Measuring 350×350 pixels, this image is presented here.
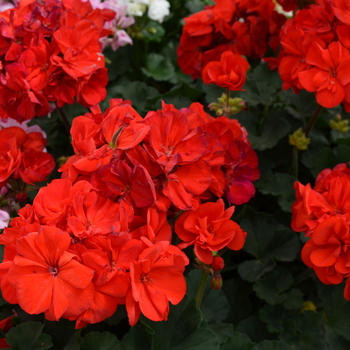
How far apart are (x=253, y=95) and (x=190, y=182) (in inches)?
30.2

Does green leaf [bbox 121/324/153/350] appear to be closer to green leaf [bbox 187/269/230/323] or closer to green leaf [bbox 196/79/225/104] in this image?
green leaf [bbox 187/269/230/323]

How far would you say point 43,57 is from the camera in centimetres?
112

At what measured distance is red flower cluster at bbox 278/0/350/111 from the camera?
1.12 meters

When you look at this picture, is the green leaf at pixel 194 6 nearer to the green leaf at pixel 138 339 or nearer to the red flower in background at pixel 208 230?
the red flower in background at pixel 208 230

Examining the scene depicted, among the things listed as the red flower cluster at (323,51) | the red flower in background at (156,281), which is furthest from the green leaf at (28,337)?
the red flower cluster at (323,51)

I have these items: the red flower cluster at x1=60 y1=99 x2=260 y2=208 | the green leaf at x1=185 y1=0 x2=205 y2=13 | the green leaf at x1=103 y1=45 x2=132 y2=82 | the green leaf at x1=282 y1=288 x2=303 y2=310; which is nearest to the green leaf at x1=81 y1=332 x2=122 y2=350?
the red flower cluster at x1=60 y1=99 x2=260 y2=208

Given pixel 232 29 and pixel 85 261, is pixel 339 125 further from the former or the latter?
pixel 85 261

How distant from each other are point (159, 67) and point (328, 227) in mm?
1329

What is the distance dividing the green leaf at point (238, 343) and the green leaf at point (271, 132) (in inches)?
22.7

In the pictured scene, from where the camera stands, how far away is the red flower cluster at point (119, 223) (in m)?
0.75

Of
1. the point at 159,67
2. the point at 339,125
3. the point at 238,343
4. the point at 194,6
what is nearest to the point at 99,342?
the point at 238,343

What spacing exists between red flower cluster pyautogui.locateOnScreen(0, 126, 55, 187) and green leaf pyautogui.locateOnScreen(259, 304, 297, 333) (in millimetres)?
680

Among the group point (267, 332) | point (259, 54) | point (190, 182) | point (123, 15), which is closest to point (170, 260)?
point (190, 182)

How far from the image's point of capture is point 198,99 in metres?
1.84
